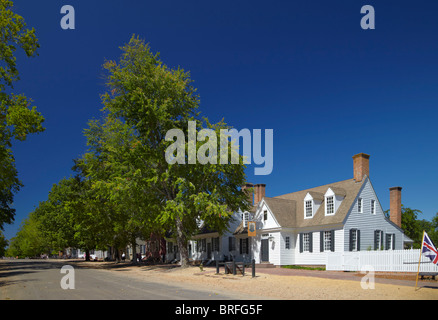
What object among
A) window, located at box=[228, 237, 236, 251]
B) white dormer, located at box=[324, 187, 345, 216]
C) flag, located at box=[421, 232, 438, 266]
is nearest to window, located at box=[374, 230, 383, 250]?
white dormer, located at box=[324, 187, 345, 216]

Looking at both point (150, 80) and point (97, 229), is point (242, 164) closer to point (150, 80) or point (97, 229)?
point (150, 80)

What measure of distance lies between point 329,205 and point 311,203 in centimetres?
186

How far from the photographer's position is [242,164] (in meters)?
29.4

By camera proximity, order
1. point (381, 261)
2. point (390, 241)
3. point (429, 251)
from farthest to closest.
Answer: point (390, 241) → point (381, 261) → point (429, 251)

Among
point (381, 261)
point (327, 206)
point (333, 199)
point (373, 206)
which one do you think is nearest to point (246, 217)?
point (327, 206)

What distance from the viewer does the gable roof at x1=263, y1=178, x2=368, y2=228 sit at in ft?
97.8

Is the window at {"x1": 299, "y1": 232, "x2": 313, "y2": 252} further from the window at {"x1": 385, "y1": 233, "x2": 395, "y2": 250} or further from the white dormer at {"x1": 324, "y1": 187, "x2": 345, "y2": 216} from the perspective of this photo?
the window at {"x1": 385, "y1": 233, "x2": 395, "y2": 250}

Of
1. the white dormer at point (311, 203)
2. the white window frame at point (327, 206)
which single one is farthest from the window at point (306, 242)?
the white window frame at point (327, 206)

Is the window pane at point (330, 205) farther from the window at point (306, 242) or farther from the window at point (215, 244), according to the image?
the window at point (215, 244)

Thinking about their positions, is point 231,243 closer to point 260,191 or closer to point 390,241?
point 260,191

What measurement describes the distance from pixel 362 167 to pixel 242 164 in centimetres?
1050

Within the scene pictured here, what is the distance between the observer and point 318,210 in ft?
107

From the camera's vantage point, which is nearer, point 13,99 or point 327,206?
point 13,99

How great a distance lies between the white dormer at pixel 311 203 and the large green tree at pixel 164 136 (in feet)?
20.7
